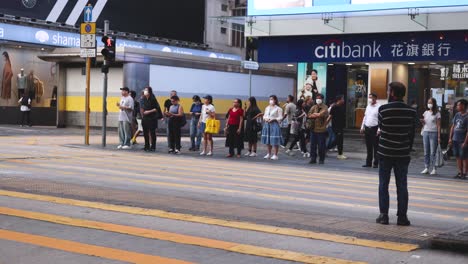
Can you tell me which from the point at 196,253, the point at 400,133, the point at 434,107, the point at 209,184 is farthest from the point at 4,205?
the point at 434,107

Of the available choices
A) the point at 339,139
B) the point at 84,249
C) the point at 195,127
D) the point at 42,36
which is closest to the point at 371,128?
the point at 339,139

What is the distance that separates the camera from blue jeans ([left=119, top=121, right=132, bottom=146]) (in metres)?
20.2

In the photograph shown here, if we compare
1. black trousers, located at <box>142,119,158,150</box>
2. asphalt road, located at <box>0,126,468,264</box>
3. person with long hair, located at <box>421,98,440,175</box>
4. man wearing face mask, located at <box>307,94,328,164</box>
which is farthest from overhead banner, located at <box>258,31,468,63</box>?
asphalt road, located at <box>0,126,468,264</box>

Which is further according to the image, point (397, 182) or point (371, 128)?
point (371, 128)

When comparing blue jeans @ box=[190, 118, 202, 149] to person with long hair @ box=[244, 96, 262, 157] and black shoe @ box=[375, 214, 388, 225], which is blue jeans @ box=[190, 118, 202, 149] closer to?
person with long hair @ box=[244, 96, 262, 157]

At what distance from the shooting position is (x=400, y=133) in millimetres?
8094

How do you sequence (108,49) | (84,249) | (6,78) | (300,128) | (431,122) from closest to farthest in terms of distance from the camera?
1. (84,249)
2. (431,122)
3. (300,128)
4. (108,49)
5. (6,78)

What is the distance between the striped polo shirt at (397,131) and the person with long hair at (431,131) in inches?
318

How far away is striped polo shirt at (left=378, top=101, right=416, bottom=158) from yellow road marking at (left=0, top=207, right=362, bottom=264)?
2324 millimetres

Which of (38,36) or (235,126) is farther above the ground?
(38,36)

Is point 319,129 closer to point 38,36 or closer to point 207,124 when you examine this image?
point 207,124

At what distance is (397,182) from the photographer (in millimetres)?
8102

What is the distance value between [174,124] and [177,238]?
13090 mm

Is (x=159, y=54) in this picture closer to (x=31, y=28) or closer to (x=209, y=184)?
(x=31, y=28)
